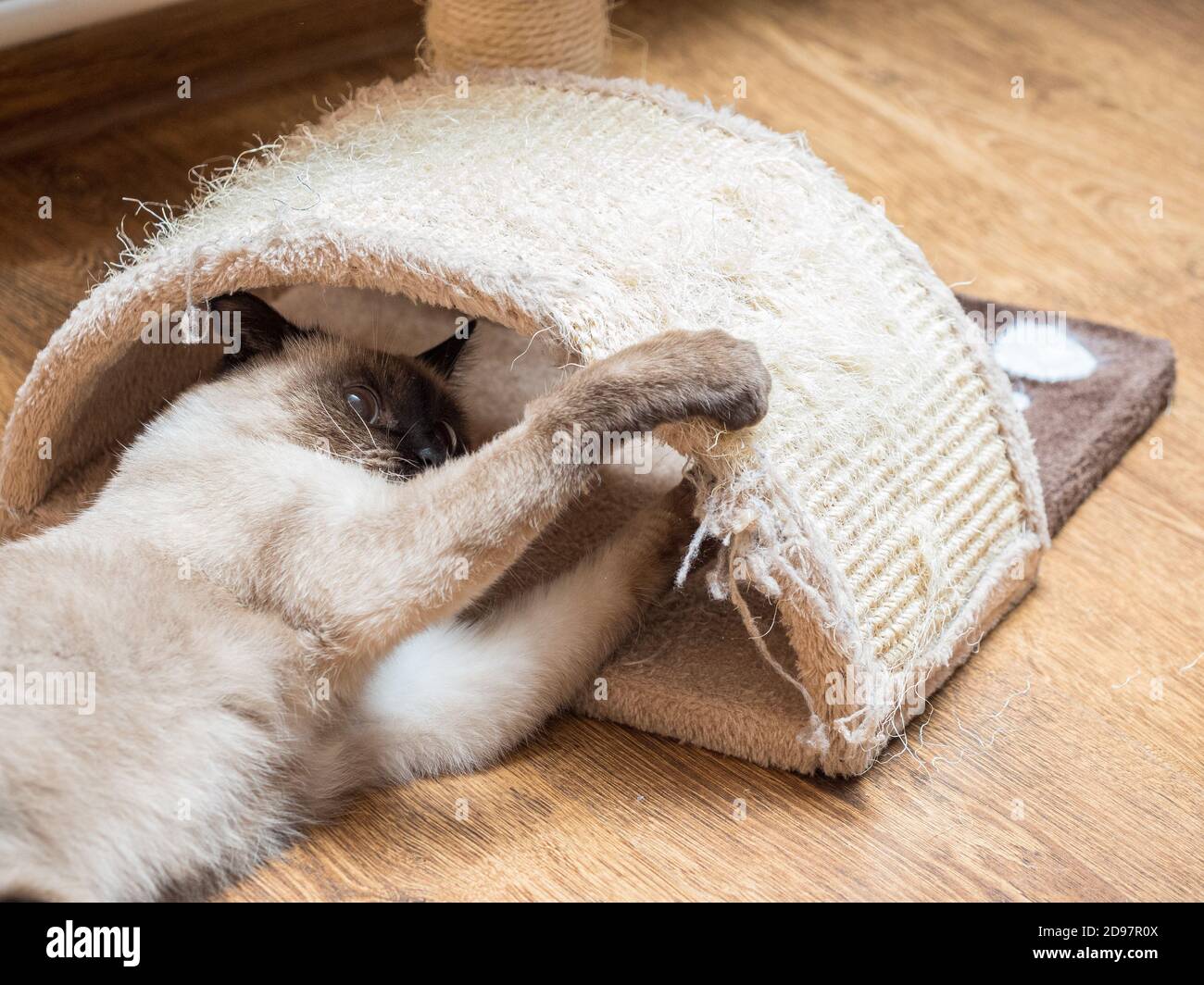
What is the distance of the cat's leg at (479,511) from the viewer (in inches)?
51.2

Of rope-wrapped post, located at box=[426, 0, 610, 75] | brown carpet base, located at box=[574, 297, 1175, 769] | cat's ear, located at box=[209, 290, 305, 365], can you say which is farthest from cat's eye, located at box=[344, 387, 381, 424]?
rope-wrapped post, located at box=[426, 0, 610, 75]

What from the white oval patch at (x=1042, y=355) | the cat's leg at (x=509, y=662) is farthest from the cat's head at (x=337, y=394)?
the white oval patch at (x=1042, y=355)

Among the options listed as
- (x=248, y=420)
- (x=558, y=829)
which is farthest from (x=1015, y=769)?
(x=248, y=420)

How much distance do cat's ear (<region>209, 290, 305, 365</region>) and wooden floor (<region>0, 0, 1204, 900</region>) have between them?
0.58 metres

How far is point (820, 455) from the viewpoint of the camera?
141cm

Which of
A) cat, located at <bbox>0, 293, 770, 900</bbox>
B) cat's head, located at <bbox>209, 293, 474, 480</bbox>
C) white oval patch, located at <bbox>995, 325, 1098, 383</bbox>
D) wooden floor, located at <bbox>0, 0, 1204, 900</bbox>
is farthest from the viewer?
white oval patch, located at <bbox>995, 325, 1098, 383</bbox>

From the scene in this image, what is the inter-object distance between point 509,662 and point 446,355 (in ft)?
1.52

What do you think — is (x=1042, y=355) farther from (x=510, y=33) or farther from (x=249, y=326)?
(x=249, y=326)

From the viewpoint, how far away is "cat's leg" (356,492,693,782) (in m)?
1.45

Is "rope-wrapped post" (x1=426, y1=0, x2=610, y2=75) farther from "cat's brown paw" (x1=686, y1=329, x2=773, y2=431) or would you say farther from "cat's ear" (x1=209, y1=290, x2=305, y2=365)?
"cat's brown paw" (x1=686, y1=329, x2=773, y2=431)

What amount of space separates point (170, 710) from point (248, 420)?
39 centimetres

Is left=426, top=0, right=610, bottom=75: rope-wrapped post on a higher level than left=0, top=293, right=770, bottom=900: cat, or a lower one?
higher

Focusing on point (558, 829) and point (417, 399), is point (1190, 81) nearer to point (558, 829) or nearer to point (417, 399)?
point (417, 399)

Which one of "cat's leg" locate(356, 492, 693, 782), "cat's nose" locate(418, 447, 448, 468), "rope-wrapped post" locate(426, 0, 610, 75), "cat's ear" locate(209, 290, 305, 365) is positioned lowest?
"cat's leg" locate(356, 492, 693, 782)
